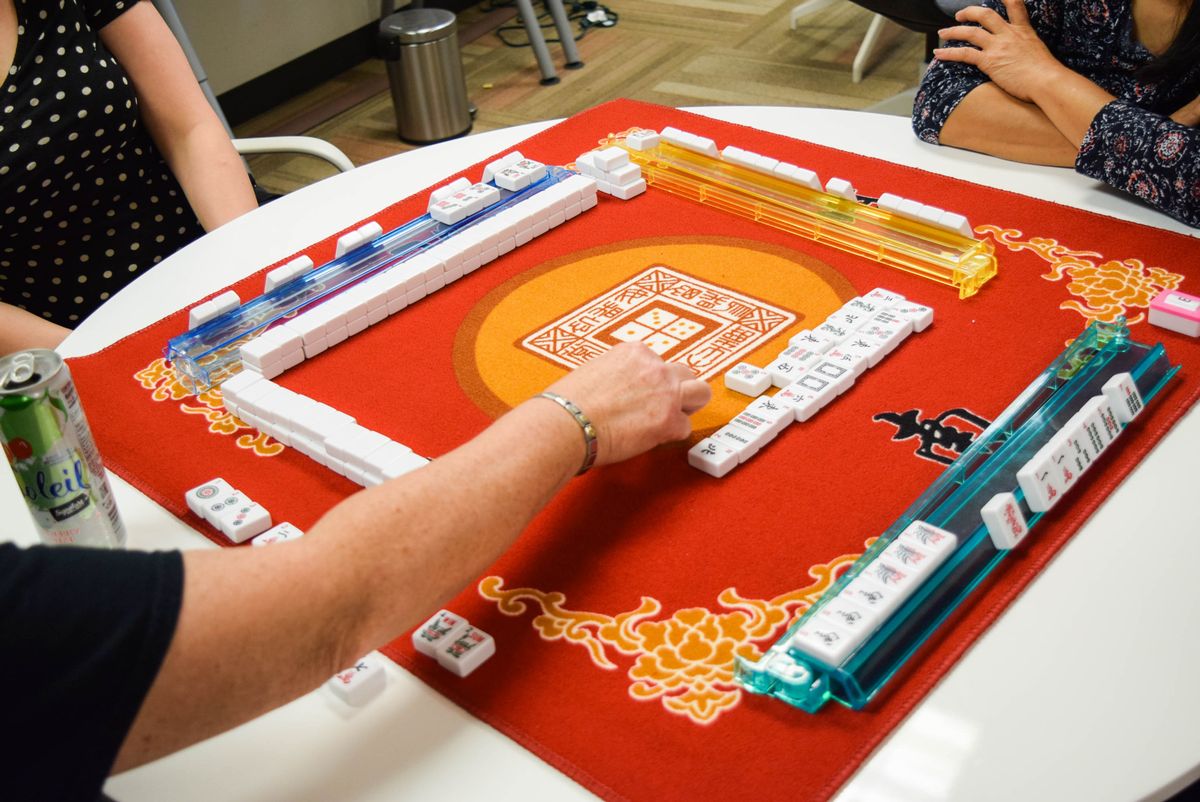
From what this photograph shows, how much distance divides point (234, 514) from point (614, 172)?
833 mm

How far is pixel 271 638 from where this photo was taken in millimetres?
838

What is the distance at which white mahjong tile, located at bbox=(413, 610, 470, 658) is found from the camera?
0.98 m

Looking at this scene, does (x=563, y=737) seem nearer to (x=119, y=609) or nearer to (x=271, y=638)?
(x=271, y=638)

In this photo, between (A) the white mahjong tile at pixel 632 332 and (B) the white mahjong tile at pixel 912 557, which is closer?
(B) the white mahjong tile at pixel 912 557

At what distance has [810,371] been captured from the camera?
4.18 feet

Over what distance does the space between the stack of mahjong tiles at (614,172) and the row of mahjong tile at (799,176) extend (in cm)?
8

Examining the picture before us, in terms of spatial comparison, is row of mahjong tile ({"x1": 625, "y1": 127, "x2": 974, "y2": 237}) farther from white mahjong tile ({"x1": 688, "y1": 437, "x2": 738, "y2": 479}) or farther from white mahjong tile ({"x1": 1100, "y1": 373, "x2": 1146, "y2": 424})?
white mahjong tile ({"x1": 688, "y1": 437, "x2": 738, "y2": 479})

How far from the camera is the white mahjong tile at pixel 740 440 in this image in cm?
117

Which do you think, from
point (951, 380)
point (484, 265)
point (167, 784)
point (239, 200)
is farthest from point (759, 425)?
point (239, 200)

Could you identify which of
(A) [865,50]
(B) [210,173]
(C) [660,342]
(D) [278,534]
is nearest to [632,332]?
(C) [660,342]

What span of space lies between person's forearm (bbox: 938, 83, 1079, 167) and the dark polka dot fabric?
23mm

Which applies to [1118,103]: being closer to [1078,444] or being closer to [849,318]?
[849,318]

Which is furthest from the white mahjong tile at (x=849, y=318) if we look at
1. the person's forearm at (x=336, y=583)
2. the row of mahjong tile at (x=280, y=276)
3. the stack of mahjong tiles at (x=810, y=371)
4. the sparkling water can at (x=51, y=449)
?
the sparkling water can at (x=51, y=449)

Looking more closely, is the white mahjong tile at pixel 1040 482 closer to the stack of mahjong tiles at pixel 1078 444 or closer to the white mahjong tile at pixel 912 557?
the stack of mahjong tiles at pixel 1078 444
